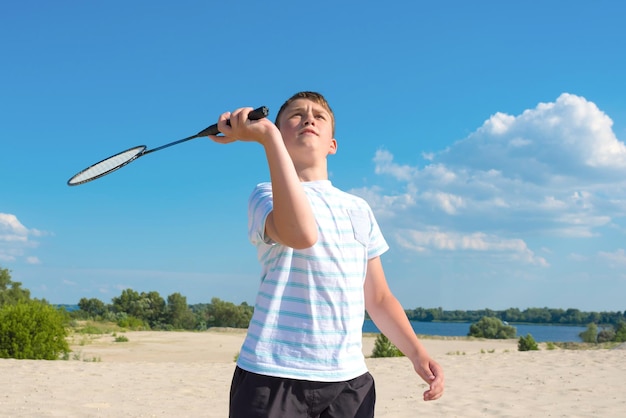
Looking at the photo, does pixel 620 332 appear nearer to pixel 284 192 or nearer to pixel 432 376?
pixel 432 376

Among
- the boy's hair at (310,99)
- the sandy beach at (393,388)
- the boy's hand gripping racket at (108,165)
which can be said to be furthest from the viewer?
the sandy beach at (393,388)

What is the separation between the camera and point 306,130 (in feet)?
7.32

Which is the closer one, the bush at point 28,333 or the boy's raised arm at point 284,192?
the boy's raised arm at point 284,192

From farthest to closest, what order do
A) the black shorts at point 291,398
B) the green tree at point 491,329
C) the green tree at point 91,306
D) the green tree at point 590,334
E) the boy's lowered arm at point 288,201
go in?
the green tree at point 91,306 < the green tree at point 491,329 < the green tree at point 590,334 < the black shorts at point 291,398 < the boy's lowered arm at point 288,201

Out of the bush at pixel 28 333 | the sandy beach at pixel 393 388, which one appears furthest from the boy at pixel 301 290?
the bush at pixel 28 333

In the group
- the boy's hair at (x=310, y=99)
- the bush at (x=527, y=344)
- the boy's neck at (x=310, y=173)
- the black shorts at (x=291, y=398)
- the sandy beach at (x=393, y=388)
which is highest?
the boy's hair at (x=310, y=99)

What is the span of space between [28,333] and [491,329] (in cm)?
2506

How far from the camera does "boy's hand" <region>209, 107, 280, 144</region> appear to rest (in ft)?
6.08

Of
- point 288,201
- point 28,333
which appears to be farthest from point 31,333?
point 288,201

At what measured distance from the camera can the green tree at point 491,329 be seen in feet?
105

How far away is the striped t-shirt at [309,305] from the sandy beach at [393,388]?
6033 millimetres

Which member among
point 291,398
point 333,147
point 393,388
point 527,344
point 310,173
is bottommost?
point 393,388

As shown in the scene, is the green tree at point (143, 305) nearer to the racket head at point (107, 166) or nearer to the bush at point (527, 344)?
the bush at point (527, 344)

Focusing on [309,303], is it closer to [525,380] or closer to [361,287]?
[361,287]
